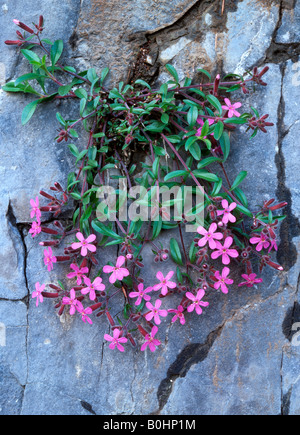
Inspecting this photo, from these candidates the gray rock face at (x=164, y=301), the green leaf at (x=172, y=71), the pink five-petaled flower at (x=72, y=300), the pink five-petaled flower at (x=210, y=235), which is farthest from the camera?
the gray rock face at (x=164, y=301)

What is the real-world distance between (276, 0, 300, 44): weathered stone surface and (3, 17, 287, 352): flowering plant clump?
254 millimetres

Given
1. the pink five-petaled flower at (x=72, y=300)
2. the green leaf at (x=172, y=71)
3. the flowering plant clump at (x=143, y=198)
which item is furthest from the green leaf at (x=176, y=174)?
the pink five-petaled flower at (x=72, y=300)

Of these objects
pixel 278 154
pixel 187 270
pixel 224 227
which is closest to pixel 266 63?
pixel 278 154

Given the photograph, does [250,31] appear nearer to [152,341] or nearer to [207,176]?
[207,176]

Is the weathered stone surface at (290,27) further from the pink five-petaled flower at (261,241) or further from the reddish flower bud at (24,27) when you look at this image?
the reddish flower bud at (24,27)

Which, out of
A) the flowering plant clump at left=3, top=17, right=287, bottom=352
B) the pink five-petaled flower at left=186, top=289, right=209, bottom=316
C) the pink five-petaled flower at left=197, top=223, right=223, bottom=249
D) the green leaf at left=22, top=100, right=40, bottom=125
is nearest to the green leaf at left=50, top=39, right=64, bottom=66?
the flowering plant clump at left=3, top=17, right=287, bottom=352

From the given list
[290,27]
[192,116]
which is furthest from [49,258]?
[290,27]

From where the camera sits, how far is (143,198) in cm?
195

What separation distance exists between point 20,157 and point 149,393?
1.46m

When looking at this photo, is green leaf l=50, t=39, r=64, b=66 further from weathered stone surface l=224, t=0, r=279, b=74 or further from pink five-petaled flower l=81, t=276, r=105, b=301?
pink five-petaled flower l=81, t=276, r=105, b=301
